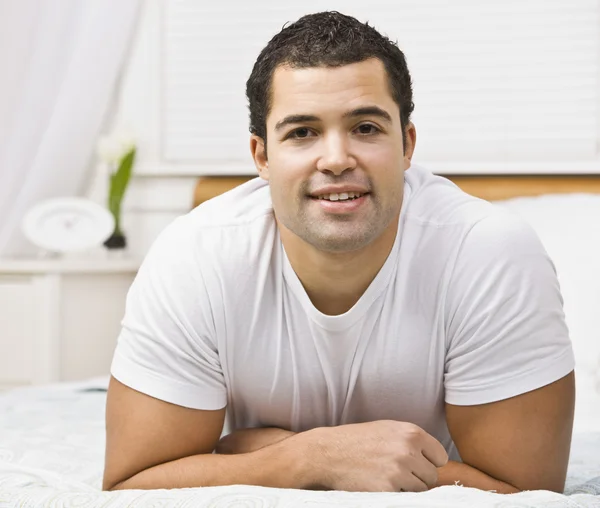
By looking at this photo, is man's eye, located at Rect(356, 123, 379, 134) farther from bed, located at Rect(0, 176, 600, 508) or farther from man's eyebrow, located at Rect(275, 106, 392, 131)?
bed, located at Rect(0, 176, 600, 508)

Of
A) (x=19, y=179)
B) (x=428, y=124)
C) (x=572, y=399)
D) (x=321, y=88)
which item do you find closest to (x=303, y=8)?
(x=428, y=124)

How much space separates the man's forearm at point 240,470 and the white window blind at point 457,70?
172cm

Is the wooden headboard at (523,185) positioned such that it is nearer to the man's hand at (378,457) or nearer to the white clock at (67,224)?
the white clock at (67,224)

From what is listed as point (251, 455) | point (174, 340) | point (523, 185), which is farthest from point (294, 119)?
point (523, 185)

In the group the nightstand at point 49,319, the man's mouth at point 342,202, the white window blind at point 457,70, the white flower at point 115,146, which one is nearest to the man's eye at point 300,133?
the man's mouth at point 342,202

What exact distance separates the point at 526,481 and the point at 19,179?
2.17 metres

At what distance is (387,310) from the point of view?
1.32m

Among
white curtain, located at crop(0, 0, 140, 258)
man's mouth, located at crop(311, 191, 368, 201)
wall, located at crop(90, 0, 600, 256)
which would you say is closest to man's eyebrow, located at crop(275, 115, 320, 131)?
man's mouth, located at crop(311, 191, 368, 201)

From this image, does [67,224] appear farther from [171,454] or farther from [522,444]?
[522,444]

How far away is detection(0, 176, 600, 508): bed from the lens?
0.98 meters

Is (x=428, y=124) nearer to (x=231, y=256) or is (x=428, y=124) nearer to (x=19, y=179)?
(x=19, y=179)

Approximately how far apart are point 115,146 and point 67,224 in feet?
1.02

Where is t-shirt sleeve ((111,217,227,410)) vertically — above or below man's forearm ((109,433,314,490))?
above

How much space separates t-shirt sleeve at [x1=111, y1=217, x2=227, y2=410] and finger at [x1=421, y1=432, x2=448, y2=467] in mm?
329
